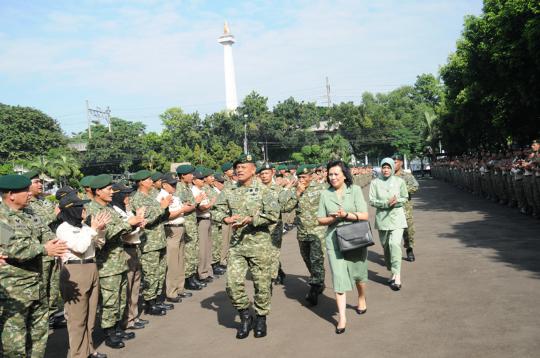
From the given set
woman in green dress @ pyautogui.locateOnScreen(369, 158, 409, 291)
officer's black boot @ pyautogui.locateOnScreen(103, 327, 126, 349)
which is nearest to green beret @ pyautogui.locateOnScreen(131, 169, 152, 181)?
officer's black boot @ pyautogui.locateOnScreen(103, 327, 126, 349)

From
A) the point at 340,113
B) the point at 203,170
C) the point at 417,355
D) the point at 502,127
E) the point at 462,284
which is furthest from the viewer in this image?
the point at 340,113

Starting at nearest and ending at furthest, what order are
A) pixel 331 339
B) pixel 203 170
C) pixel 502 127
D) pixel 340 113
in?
pixel 331 339, pixel 203 170, pixel 502 127, pixel 340 113

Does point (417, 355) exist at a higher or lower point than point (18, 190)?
lower

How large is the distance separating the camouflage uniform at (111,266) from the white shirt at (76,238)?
378 mm

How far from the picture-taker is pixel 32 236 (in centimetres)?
474

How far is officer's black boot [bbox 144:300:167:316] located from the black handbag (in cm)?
293

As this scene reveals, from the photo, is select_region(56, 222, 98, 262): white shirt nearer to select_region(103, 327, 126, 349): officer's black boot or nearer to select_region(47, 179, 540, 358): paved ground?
select_region(103, 327, 126, 349): officer's black boot

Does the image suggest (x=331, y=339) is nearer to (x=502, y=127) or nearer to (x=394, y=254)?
(x=394, y=254)

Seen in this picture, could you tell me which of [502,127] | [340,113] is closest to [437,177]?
[340,113]

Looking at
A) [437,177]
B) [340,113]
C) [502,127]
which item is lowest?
[437,177]

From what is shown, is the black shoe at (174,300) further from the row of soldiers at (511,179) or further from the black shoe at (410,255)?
the row of soldiers at (511,179)

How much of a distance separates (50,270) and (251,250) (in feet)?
9.27

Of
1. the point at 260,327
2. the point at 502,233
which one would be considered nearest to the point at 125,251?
the point at 260,327

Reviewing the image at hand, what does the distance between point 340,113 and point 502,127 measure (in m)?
48.0
